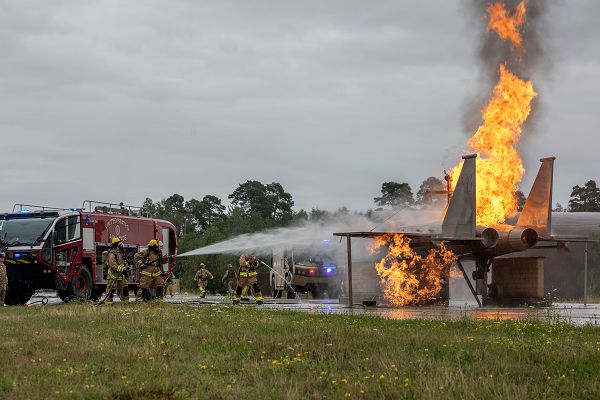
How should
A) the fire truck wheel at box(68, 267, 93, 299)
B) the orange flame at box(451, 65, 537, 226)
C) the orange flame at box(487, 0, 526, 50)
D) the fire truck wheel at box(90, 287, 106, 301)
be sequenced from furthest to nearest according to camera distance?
the fire truck wheel at box(90, 287, 106, 301)
the orange flame at box(451, 65, 537, 226)
the orange flame at box(487, 0, 526, 50)
the fire truck wheel at box(68, 267, 93, 299)

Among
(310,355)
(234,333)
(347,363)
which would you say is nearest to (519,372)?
(347,363)

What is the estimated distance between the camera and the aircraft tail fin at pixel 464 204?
2388cm

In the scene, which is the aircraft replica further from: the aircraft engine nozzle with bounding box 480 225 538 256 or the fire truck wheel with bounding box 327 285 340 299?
the fire truck wheel with bounding box 327 285 340 299

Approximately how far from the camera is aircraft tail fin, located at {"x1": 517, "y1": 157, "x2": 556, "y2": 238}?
79.8 ft

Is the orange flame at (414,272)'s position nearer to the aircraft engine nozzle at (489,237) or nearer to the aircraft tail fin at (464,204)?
the aircraft engine nozzle at (489,237)

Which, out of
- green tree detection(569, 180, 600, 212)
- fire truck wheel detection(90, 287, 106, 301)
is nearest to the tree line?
green tree detection(569, 180, 600, 212)

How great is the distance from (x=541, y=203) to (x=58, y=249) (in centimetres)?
1505

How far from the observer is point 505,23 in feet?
84.5

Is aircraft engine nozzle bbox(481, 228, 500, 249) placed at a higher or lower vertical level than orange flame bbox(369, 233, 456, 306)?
higher

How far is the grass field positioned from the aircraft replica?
9.39 meters

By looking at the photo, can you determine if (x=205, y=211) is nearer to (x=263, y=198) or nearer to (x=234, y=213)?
(x=263, y=198)

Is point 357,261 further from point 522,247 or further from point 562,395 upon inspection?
point 562,395

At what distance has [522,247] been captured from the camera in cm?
2383

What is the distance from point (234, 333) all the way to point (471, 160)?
43.4 feet
